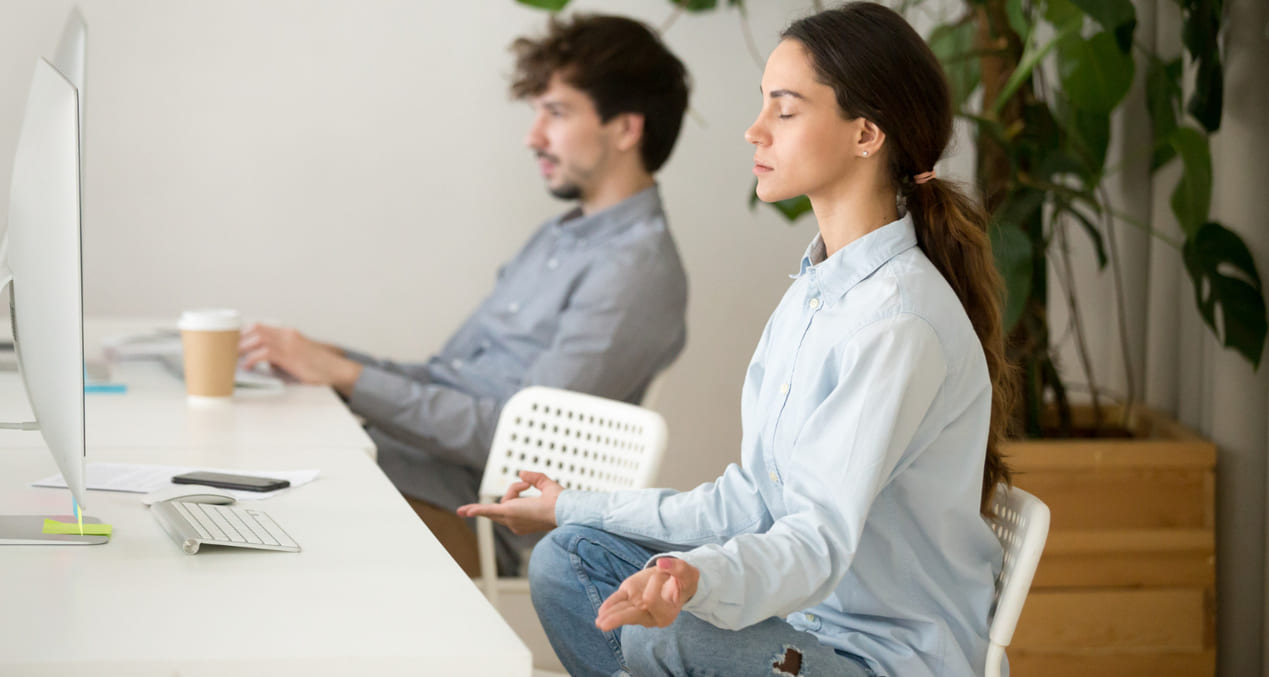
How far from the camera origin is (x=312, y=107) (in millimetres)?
3250

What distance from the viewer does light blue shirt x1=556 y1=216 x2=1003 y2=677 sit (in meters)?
1.12

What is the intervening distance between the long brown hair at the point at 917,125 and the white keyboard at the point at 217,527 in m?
0.71

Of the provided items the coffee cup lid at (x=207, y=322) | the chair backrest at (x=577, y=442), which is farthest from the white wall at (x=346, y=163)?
the chair backrest at (x=577, y=442)

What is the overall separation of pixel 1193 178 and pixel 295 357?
1659 millimetres

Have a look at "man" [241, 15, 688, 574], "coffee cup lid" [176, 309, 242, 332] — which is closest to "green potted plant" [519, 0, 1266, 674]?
"man" [241, 15, 688, 574]

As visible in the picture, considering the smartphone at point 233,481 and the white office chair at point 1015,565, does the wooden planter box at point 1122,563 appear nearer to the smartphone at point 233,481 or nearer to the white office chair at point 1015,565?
the white office chair at point 1015,565

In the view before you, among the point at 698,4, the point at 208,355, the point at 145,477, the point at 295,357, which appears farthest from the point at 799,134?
the point at 698,4

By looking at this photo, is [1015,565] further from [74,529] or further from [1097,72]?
[1097,72]

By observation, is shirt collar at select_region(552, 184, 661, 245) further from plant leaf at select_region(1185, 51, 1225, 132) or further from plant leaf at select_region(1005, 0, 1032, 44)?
plant leaf at select_region(1185, 51, 1225, 132)

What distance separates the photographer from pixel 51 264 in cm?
95

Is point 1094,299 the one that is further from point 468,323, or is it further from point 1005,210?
point 468,323

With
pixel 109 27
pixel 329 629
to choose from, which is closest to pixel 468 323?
pixel 109 27

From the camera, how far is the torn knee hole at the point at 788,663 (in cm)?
112

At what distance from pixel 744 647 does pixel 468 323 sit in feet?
5.13
